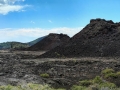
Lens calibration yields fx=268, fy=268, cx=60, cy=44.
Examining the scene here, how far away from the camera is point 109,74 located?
29297 millimetres

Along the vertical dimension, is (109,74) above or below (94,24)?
below

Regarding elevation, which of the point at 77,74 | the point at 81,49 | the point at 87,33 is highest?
the point at 87,33

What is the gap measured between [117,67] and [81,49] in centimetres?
2131

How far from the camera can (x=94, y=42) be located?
193 ft

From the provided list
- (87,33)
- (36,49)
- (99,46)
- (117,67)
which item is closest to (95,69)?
(117,67)

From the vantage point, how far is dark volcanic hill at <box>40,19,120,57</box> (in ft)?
176

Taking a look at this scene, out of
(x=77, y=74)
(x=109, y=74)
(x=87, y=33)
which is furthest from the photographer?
(x=87, y=33)

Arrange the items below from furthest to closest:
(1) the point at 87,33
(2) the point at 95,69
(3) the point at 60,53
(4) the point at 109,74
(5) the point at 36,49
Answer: (5) the point at 36,49
(1) the point at 87,33
(3) the point at 60,53
(2) the point at 95,69
(4) the point at 109,74

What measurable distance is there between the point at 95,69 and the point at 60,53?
24.2 meters

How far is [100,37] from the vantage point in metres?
61.5

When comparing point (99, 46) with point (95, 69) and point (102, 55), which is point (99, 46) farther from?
point (95, 69)

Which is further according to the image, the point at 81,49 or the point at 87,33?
the point at 87,33

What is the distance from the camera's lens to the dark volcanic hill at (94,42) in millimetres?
53531

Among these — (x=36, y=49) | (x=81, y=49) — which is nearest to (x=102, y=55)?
(x=81, y=49)
